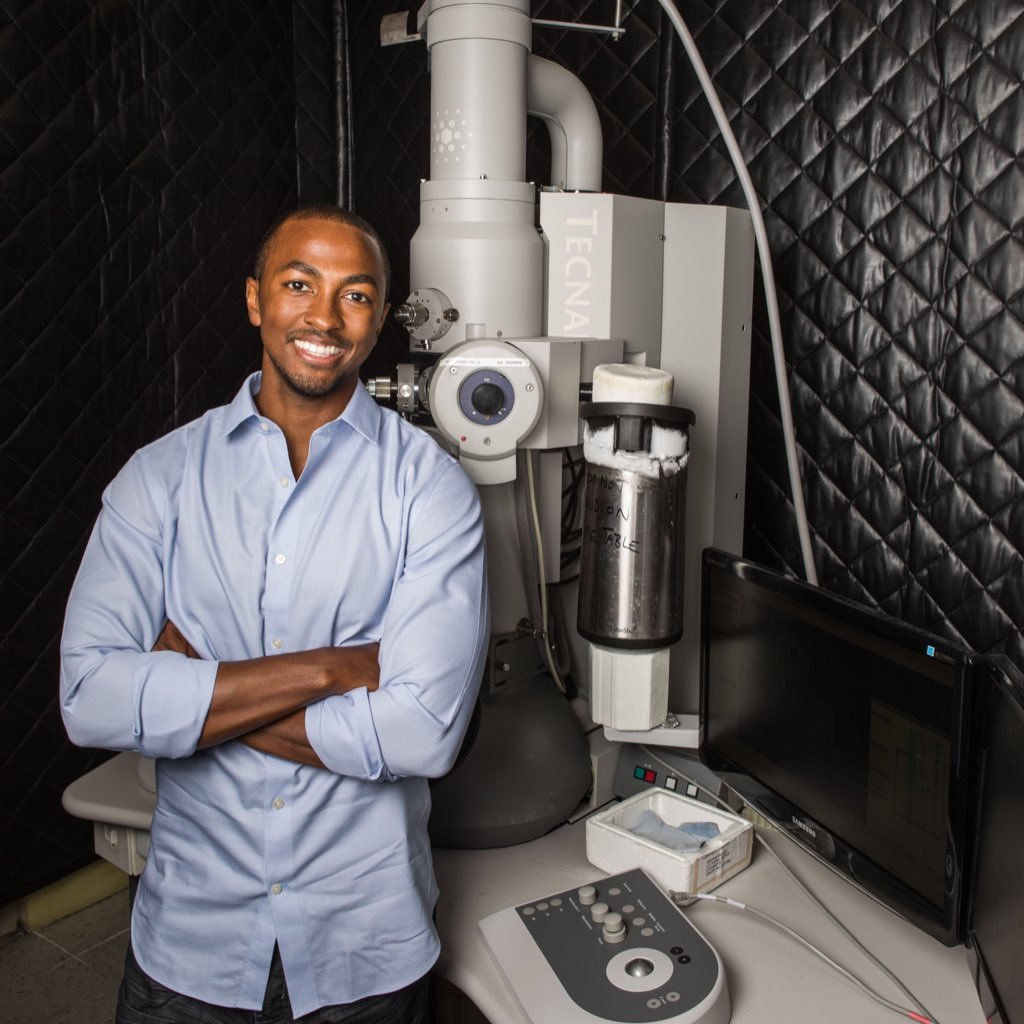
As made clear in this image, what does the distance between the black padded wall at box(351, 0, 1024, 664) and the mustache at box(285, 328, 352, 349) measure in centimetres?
90

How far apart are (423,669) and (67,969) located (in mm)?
1424

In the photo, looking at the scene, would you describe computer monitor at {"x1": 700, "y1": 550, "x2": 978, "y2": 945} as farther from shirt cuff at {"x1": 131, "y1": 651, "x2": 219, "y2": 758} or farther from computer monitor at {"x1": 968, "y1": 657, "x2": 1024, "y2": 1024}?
shirt cuff at {"x1": 131, "y1": 651, "x2": 219, "y2": 758}

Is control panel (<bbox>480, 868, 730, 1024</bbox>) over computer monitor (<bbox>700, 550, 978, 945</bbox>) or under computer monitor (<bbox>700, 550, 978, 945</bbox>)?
under

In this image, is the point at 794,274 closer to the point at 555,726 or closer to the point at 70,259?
the point at 555,726

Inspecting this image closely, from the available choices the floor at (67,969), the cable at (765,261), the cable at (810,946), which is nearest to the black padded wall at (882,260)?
the cable at (765,261)

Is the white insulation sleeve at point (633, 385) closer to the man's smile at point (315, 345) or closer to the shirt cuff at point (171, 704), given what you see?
the man's smile at point (315, 345)

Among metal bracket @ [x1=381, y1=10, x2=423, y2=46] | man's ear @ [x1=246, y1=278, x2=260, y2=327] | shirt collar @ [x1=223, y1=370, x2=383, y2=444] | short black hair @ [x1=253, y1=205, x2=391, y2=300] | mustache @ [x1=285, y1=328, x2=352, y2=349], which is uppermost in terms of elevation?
metal bracket @ [x1=381, y1=10, x2=423, y2=46]

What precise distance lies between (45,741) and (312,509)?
47.2 inches

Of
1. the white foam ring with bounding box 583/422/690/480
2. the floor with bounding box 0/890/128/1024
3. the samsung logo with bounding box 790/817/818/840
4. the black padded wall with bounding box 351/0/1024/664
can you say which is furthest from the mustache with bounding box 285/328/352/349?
the floor with bounding box 0/890/128/1024

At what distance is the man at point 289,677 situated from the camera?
103cm

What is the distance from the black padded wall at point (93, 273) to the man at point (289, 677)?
0.90m

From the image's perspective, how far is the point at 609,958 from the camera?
108cm

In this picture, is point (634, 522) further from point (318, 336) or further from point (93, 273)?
point (93, 273)

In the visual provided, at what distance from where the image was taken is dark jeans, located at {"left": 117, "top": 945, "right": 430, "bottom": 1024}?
1.07 metres
